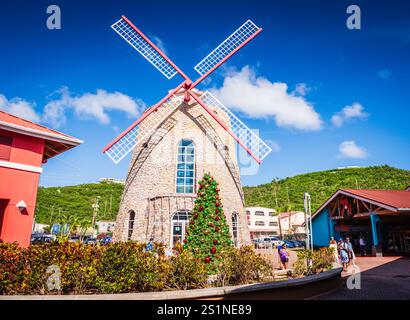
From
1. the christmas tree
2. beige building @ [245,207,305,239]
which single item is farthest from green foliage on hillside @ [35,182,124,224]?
the christmas tree

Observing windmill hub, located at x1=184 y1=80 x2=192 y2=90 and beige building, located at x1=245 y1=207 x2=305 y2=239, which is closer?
windmill hub, located at x1=184 y1=80 x2=192 y2=90

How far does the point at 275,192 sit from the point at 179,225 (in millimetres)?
59623

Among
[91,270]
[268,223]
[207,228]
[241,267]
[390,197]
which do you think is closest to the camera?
[91,270]

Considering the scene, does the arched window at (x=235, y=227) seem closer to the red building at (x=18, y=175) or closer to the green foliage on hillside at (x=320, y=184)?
the red building at (x=18, y=175)

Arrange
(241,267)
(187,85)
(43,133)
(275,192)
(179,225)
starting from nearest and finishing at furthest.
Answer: (241,267) → (43,133) → (179,225) → (187,85) → (275,192)

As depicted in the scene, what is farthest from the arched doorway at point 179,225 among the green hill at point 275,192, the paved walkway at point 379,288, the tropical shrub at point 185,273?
the green hill at point 275,192

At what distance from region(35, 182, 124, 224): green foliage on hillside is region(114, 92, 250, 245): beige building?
125ft

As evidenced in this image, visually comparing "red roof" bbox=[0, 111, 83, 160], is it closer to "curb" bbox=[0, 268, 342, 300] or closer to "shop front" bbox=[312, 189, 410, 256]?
"curb" bbox=[0, 268, 342, 300]

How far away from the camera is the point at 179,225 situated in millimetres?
13141

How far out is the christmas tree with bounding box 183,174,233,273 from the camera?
965cm

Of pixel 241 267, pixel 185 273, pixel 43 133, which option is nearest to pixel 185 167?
pixel 43 133

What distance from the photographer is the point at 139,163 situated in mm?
14703

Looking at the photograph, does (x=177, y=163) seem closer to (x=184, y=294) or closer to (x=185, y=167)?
(x=185, y=167)

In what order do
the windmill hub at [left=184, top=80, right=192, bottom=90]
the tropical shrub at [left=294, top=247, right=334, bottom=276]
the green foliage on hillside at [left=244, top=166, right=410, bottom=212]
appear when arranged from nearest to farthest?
1. the tropical shrub at [left=294, top=247, right=334, bottom=276]
2. the windmill hub at [left=184, top=80, right=192, bottom=90]
3. the green foliage on hillside at [left=244, top=166, right=410, bottom=212]
